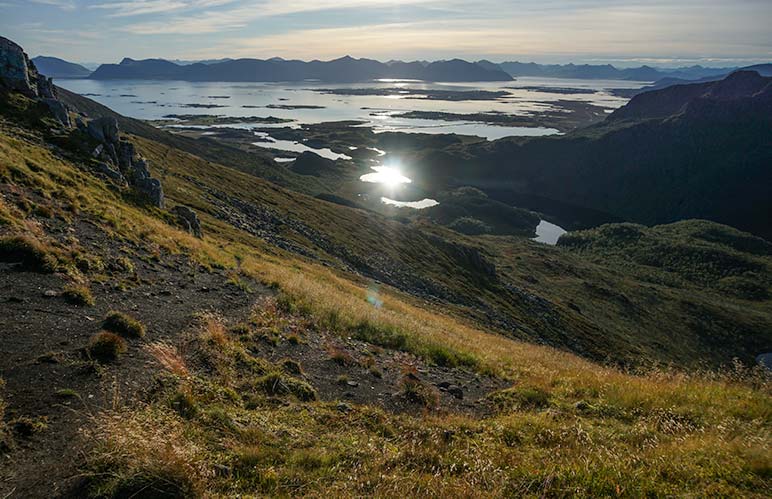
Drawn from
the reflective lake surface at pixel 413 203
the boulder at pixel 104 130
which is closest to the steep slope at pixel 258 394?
the boulder at pixel 104 130

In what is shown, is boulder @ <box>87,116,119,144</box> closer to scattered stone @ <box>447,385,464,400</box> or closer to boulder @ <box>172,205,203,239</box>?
boulder @ <box>172,205,203,239</box>

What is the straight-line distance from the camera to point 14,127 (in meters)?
29.2

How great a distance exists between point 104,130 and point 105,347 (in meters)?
35.0

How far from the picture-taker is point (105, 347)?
972 cm

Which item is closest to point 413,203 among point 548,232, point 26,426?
point 548,232

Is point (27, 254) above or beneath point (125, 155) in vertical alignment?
beneath

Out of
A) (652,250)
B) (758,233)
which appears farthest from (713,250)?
(758,233)

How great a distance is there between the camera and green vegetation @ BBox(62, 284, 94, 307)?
12359 mm

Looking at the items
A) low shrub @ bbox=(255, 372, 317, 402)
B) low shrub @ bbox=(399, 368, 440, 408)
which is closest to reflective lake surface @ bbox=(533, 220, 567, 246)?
low shrub @ bbox=(399, 368, 440, 408)

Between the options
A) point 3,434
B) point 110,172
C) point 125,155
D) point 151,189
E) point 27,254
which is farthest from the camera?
point 125,155

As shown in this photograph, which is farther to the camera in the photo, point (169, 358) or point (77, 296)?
point (77, 296)

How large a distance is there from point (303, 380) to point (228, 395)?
2754 mm

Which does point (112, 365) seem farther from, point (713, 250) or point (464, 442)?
point (713, 250)

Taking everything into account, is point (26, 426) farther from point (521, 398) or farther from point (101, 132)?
point (101, 132)
